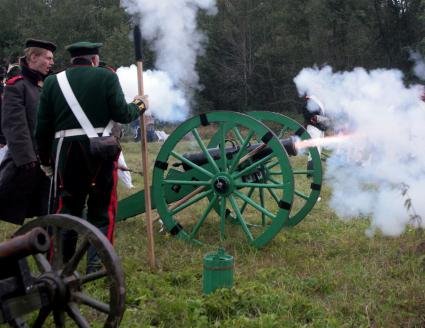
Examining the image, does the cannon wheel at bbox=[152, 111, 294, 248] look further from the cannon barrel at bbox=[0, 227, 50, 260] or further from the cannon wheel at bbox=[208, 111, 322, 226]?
the cannon barrel at bbox=[0, 227, 50, 260]

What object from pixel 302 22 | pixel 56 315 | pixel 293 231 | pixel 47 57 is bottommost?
pixel 293 231

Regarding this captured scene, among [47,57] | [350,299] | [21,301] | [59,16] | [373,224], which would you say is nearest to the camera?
[21,301]

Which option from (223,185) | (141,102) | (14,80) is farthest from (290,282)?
(14,80)

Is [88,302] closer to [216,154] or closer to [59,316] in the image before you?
[59,316]

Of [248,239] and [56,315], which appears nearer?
[56,315]

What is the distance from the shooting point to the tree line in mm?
27938

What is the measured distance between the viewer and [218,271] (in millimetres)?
3670

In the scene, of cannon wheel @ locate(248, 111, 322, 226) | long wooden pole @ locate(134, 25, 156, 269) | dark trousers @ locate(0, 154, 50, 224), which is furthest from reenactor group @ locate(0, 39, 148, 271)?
cannon wheel @ locate(248, 111, 322, 226)

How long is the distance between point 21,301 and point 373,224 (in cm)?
382

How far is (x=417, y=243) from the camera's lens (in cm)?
477

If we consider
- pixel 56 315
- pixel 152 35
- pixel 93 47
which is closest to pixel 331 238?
pixel 93 47

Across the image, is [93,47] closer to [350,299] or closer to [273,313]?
[273,313]

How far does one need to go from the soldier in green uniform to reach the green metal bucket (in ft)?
2.90

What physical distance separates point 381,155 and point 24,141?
3.55m
